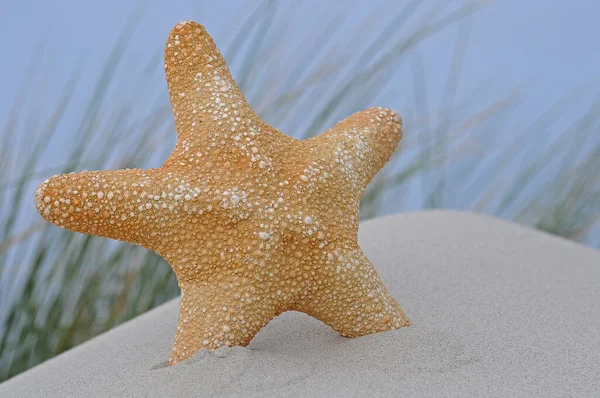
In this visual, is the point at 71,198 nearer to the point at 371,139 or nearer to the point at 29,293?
the point at 371,139

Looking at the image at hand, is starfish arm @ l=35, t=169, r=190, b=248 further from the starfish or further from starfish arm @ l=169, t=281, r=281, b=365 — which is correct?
starfish arm @ l=169, t=281, r=281, b=365

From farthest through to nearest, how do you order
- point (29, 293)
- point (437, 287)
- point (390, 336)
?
point (29, 293) → point (437, 287) → point (390, 336)

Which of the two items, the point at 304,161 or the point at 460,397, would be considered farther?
the point at 304,161

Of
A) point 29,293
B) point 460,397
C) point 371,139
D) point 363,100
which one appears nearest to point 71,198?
point 371,139

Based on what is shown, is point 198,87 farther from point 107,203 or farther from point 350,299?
point 350,299

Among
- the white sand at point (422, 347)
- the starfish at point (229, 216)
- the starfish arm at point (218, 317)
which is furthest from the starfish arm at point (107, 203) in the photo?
the white sand at point (422, 347)

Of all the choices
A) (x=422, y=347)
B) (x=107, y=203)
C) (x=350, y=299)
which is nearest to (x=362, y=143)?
(x=350, y=299)

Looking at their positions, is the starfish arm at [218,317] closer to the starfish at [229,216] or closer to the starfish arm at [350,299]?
the starfish at [229,216]
